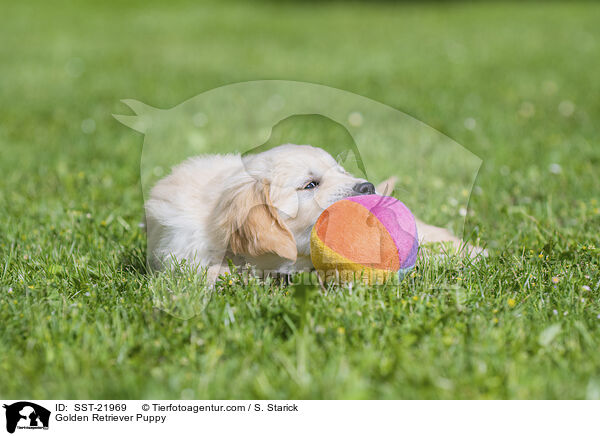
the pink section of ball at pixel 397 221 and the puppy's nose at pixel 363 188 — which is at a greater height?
the puppy's nose at pixel 363 188

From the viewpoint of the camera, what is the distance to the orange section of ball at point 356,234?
240 cm

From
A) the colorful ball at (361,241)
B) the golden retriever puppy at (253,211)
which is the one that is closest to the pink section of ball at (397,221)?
the colorful ball at (361,241)

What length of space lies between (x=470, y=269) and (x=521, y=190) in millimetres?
1564

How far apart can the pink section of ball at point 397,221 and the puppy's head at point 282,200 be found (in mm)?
101

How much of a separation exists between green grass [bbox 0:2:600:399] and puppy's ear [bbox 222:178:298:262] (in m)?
0.19

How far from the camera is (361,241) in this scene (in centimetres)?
241

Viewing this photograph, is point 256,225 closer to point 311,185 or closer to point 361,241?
point 311,185

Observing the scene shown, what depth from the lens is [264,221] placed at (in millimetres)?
2445
